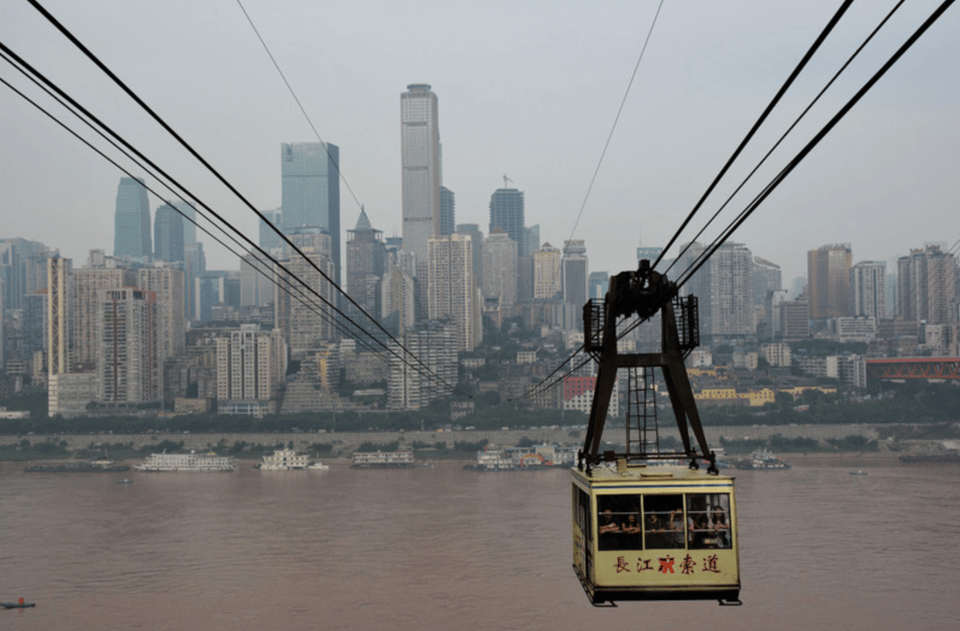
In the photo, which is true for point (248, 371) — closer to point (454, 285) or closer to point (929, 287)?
point (454, 285)

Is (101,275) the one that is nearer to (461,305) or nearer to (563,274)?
(461,305)

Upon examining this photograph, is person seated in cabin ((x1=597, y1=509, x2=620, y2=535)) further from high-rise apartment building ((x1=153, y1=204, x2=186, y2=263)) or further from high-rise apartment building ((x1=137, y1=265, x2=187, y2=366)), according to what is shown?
high-rise apartment building ((x1=153, y1=204, x2=186, y2=263))

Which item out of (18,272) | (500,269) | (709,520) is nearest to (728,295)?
(500,269)

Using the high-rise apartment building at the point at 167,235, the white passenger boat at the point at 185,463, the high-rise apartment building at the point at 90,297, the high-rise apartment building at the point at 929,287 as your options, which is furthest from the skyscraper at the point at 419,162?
the white passenger boat at the point at 185,463

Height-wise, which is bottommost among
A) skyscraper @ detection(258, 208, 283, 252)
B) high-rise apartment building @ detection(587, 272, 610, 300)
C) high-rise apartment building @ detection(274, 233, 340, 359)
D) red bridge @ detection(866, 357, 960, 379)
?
red bridge @ detection(866, 357, 960, 379)

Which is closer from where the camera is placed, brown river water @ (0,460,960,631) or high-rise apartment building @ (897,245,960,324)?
brown river water @ (0,460,960,631)

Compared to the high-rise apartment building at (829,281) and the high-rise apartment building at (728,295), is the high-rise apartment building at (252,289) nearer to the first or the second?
the high-rise apartment building at (728,295)

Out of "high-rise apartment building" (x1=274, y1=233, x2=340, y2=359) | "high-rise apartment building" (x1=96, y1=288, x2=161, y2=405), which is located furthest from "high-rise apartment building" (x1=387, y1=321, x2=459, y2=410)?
"high-rise apartment building" (x1=96, y1=288, x2=161, y2=405)
